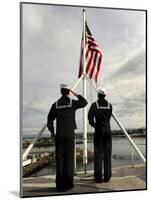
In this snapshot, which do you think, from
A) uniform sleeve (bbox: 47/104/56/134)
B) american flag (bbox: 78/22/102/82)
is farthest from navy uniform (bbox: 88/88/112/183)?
uniform sleeve (bbox: 47/104/56/134)

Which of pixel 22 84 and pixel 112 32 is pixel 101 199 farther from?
pixel 112 32

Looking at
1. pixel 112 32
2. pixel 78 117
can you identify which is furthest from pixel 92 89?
pixel 112 32

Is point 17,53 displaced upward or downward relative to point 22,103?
upward

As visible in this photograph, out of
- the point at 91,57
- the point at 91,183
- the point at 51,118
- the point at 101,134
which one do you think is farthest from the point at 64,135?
the point at 91,57

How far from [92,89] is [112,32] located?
41 cm

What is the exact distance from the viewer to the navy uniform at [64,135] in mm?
2855

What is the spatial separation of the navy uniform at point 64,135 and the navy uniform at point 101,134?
15 centimetres

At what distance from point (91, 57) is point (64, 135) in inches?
21.4

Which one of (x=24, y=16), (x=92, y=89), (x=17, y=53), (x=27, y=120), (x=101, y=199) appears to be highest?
(x=24, y=16)

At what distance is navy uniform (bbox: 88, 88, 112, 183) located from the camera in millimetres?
2926

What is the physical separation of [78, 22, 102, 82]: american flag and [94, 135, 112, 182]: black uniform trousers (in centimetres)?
41

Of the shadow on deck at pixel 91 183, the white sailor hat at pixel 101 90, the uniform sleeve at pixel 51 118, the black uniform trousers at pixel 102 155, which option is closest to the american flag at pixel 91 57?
the white sailor hat at pixel 101 90

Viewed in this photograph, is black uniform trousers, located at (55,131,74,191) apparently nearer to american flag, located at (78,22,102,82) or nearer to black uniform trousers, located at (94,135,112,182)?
black uniform trousers, located at (94,135,112,182)

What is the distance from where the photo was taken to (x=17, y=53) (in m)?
2.80
